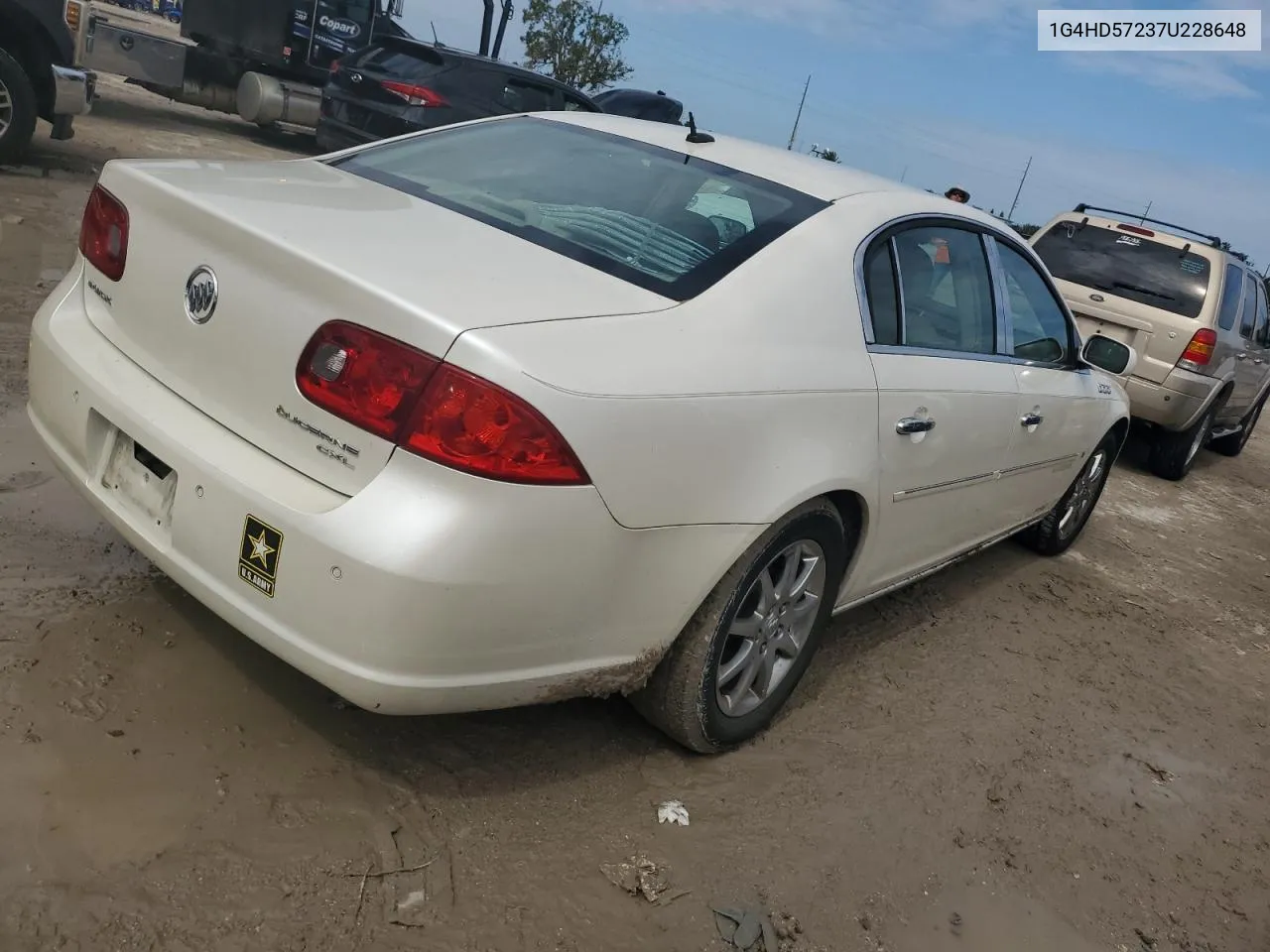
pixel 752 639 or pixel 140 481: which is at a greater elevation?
pixel 140 481

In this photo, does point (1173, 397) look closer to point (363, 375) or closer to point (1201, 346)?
point (1201, 346)

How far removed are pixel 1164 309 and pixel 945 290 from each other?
526 cm

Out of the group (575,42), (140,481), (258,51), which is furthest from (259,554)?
(575,42)

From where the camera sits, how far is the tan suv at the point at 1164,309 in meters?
7.76

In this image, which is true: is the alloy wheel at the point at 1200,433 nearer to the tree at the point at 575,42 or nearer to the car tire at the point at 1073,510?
the car tire at the point at 1073,510

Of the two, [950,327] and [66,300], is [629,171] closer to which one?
[950,327]

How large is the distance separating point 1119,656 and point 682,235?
9.56 feet

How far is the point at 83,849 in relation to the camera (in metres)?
2.14

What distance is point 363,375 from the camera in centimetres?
212

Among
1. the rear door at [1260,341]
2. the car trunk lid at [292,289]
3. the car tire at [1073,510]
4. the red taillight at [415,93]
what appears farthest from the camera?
the red taillight at [415,93]

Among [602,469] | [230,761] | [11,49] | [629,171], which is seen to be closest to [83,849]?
[230,761]

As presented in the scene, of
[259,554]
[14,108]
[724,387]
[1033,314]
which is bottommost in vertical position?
[14,108]

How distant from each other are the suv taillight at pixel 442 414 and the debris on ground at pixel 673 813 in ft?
3.30

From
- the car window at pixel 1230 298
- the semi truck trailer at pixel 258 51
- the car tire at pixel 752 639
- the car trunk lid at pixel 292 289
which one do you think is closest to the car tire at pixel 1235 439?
the car window at pixel 1230 298
